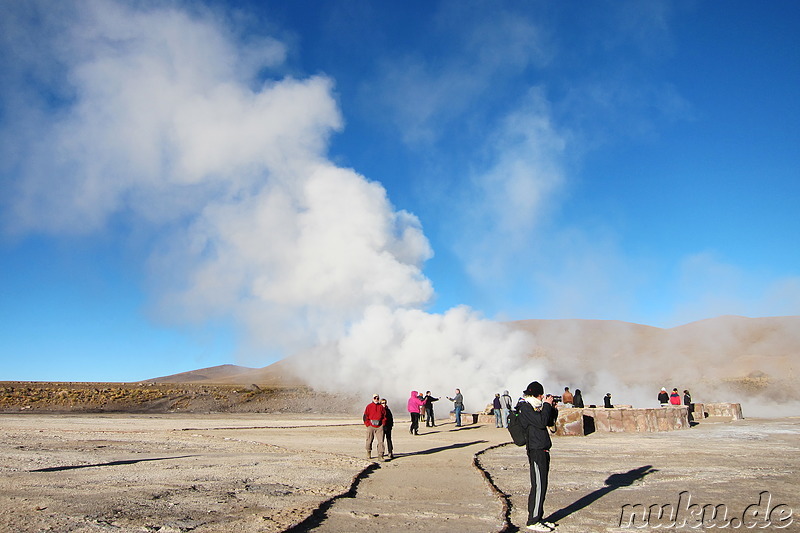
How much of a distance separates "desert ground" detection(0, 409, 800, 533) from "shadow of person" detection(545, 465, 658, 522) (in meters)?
0.02

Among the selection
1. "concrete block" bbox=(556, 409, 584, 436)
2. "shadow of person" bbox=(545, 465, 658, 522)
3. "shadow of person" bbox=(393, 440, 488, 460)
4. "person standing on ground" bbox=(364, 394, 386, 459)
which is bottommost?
"shadow of person" bbox=(393, 440, 488, 460)

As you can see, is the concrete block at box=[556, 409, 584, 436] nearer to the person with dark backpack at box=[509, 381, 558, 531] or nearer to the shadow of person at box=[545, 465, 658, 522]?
the shadow of person at box=[545, 465, 658, 522]

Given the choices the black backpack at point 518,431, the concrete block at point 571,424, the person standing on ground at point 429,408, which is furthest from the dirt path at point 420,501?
the person standing on ground at point 429,408

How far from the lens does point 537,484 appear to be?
644 cm

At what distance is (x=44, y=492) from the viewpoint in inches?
316

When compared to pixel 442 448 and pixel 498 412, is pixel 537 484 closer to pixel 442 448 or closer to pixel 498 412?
pixel 442 448

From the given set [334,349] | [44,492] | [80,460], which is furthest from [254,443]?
[334,349]

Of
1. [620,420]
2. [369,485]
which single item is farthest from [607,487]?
[620,420]

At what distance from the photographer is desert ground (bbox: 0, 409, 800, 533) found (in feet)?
21.3

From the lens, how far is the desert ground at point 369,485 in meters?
6.49

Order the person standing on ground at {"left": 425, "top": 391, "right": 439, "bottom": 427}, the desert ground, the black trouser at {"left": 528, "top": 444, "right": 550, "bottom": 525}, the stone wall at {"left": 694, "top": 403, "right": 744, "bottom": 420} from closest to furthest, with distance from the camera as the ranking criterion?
the black trouser at {"left": 528, "top": 444, "right": 550, "bottom": 525} → the desert ground → the person standing on ground at {"left": 425, "top": 391, "right": 439, "bottom": 427} → the stone wall at {"left": 694, "top": 403, "right": 744, "bottom": 420}

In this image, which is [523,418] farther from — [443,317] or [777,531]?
[443,317]

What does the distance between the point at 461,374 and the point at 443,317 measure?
16.3 ft

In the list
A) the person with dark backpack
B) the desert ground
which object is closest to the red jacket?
the desert ground
